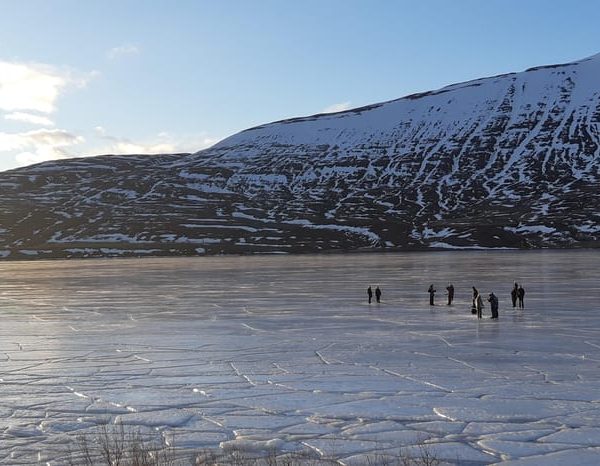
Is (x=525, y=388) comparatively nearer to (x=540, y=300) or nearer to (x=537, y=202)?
(x=540, y=300)

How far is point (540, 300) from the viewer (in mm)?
A: 33875

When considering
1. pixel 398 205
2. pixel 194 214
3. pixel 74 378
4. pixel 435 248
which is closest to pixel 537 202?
pixel 398 205

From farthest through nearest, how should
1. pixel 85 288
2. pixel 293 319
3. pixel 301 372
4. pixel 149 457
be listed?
pixel 85 288
pixel 293 319
pixel 301 372
pixel 149 457

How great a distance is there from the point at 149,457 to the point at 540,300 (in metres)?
28.1

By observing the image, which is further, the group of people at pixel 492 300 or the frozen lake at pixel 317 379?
the group of people at pixel 492 300

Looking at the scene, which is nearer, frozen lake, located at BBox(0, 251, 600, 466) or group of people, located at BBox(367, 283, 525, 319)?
frozen lake, located at BBox(0, 251, 600, 466)

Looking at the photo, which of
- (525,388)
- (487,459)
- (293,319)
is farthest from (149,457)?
(293,319)

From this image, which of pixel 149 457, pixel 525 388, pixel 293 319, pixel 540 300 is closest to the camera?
pixel 149 457

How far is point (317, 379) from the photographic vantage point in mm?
15438

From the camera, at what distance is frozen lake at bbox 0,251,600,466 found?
35.6 feet

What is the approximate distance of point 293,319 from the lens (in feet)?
90.6

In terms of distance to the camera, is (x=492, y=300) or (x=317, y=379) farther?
(x=492, y=300)

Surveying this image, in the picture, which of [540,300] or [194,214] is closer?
[540,300]

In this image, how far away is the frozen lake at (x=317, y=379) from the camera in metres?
10.9
